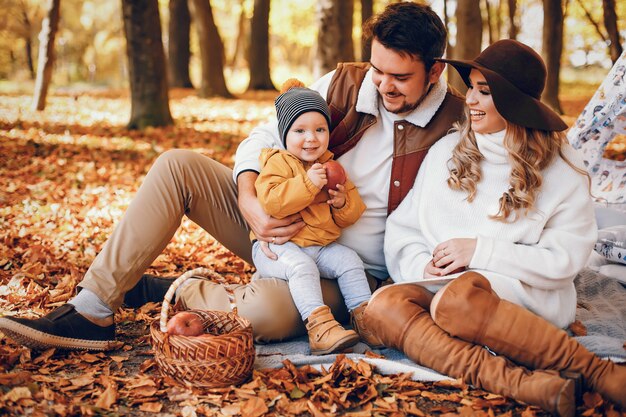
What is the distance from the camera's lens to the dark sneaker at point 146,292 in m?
3.90

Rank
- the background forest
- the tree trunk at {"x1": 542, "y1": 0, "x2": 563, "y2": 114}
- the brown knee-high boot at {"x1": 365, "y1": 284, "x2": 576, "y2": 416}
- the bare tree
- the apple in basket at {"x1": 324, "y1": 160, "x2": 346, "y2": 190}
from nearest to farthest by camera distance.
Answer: the brown knee-high boot at {"x1": 365, "y1": 284, "x2": 576, "y2": 416}, the apple in basket at {"x1": 324, "y1": 160, "x2": 346, "y2": 190}, the background forest, the tree trunk at {"x1": 542, "y1": 0, "x2": 563, "y2": 114}, the bare tree

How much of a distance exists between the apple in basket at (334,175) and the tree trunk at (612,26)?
7.48m

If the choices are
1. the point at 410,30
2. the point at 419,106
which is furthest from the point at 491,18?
the point at 410,30

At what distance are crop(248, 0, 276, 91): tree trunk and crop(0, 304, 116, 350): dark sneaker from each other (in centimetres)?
1351

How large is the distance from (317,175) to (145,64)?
7185 mm

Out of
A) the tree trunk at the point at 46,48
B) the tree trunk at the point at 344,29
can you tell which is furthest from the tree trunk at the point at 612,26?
the tree trunk at the point at 46,48

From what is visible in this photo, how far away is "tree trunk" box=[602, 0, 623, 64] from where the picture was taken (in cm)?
921

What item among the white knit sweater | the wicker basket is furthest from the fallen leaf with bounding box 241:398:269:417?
the white knit sweater

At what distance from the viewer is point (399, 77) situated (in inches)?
136

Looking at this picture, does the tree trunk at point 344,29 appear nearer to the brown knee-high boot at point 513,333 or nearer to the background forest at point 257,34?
the background forest at point 257,34

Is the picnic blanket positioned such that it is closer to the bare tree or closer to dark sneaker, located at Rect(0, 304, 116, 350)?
dark sneaker, located at Rect(0, 304, 116, 350)

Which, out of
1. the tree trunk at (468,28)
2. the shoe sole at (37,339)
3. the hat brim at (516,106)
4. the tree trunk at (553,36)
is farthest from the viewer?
the tree trunk at (553,36)

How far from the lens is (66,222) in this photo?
5.74 metres

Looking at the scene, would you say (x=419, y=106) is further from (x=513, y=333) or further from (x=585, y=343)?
(x=585, y=343)
